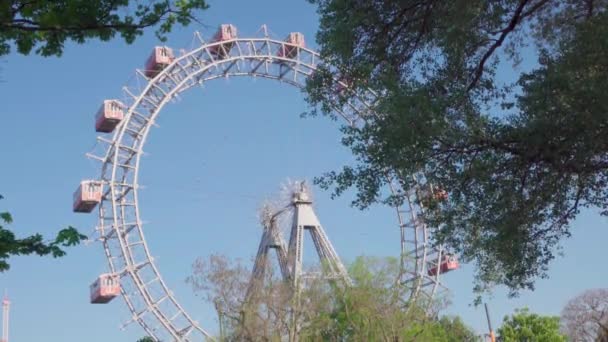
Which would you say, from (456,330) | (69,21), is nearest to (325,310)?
(456,330)

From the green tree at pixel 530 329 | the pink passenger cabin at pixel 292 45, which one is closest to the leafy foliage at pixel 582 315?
the green tree at pixel 530 329

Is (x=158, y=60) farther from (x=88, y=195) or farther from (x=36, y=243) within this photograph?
(x=36, y=243)

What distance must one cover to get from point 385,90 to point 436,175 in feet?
4.46

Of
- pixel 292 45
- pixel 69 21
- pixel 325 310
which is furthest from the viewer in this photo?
pixel 292 45

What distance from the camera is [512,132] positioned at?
34.6ft

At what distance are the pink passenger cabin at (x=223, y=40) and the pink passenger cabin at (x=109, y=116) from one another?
Answer: 533 cm

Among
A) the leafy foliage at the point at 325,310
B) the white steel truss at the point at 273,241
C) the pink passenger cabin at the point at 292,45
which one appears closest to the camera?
the leafy foliage at the point at 325,310

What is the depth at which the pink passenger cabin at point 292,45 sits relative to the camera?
41.0 metres

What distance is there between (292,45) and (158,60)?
23.4ft

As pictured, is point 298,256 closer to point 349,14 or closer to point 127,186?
point 127,186

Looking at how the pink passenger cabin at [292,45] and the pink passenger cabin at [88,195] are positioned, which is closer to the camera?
the pink passenger cabin at [88,195]

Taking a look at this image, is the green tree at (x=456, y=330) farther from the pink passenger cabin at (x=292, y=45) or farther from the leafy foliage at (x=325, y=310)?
the pink passenger cabin at (x=292, y=45)

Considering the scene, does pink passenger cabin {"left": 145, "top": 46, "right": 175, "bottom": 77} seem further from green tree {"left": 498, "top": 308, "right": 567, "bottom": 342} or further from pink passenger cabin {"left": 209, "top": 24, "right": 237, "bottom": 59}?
green tree {"left": 498, "top": 308, "right": 567, "bottom": 342}

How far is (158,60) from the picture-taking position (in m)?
37.4
